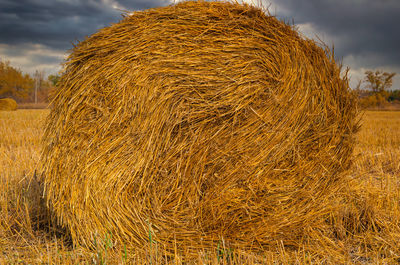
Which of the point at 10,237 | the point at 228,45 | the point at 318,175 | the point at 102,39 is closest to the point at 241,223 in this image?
the point at 318,175

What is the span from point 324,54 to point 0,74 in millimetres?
44172

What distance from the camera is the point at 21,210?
3.17 metres

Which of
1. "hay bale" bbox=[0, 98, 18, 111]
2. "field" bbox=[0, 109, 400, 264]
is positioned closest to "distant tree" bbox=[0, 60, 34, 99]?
"hay bale" bbox=[0, 98, 18, 111]

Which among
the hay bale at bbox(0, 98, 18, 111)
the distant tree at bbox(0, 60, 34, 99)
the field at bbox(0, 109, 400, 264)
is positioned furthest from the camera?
the distant tree at bbox(0, 60, 34, 99)

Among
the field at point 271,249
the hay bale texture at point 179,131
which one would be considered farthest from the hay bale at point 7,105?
the hay bale texture at point 179,131

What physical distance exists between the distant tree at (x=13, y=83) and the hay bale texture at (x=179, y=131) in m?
41.6

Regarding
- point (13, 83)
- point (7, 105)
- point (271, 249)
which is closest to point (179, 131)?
point (271, 249)

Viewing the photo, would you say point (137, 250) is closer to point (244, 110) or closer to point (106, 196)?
point (106, 196)

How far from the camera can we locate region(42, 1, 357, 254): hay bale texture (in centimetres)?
253

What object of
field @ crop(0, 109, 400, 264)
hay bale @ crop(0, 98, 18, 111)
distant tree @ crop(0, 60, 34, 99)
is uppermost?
distant tree @ crop(0, 60, 34, 99)

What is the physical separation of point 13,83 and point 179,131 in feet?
142

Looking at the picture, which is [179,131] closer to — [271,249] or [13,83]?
[271,249]

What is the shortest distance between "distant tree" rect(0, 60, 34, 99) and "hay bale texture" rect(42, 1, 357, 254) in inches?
1639

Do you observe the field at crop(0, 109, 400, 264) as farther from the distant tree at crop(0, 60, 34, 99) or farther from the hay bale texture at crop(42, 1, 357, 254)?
the distant tree at crop(0, 60, 34, 99)
